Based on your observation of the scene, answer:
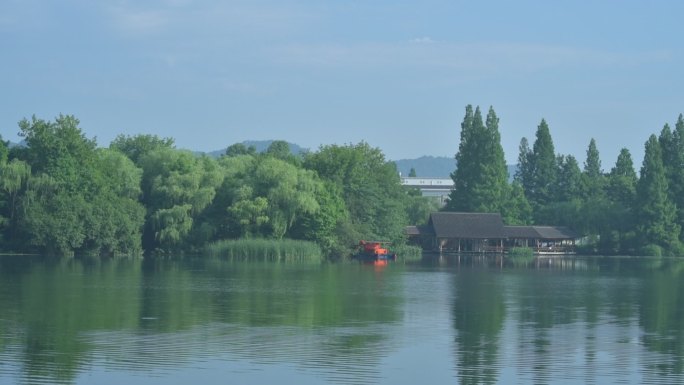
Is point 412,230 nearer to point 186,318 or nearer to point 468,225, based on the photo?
point 468,225

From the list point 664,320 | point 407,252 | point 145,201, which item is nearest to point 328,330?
point 664,320

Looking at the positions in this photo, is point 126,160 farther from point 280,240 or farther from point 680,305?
point 680,305

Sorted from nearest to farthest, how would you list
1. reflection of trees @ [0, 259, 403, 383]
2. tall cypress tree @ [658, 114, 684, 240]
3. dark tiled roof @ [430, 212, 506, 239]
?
1. reflection of trees @ [0, 259, 403, 383]
2. tall cypress tree @ [658, 114, 684, 240]
3. dark tiled roof @ [430, 212, 506, 239]

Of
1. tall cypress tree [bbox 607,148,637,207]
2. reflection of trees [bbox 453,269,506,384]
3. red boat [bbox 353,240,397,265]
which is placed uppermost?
tall cypress tree [bbox 607,148,637,207]

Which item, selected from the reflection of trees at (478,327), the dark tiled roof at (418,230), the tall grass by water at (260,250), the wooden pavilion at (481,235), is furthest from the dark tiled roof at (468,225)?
the reflection of trees at (478,327)

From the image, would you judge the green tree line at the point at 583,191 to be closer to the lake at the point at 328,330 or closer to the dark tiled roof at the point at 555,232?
the dark tiled roof at the point at 555,232

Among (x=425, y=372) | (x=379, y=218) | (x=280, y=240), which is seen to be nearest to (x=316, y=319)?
(x=425, y=372)

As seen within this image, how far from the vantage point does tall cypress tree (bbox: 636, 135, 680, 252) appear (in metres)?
88.9

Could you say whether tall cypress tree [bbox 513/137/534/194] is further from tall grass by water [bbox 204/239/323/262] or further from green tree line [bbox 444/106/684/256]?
tall grass by water [bbox 204/239/323/262]

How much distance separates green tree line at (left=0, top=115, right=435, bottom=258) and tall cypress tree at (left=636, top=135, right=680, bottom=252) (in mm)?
25996

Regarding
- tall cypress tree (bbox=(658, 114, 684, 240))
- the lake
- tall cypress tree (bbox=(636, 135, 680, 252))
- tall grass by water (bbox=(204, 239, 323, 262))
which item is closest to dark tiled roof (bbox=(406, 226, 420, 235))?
tall cypress tree (bbox=(636, 135, 680, 252))

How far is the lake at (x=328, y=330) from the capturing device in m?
22.0

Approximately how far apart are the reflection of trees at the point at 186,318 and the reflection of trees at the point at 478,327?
1.93 meters

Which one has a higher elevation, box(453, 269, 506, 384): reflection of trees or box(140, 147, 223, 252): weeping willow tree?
box(140, 147, 223, 252): weeping willow tree
